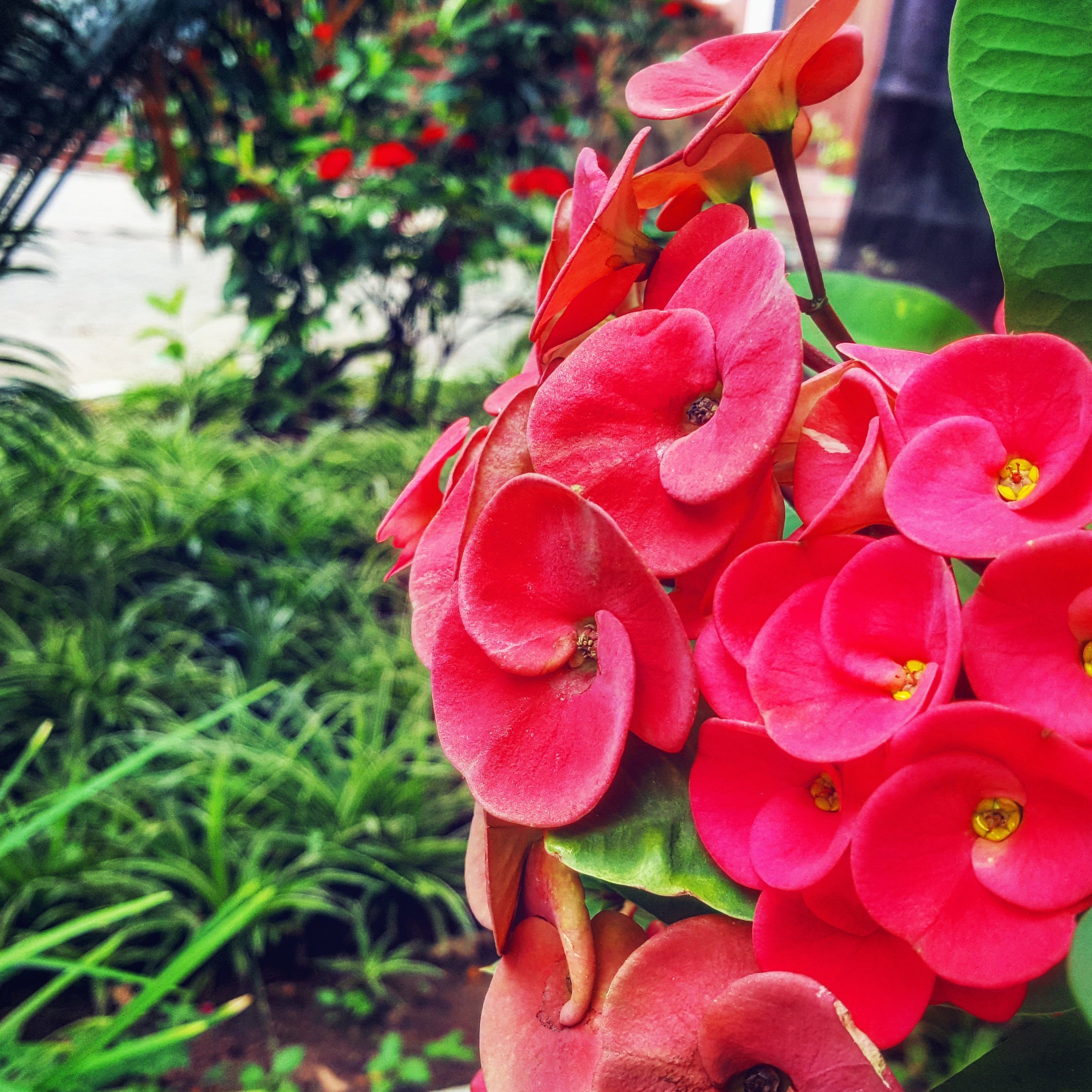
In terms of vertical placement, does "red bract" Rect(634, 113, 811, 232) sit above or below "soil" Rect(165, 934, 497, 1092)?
above

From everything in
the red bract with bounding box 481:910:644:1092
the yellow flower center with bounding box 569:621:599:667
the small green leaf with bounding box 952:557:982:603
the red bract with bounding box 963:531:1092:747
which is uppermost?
the red bract with bounding box 963:531:1092:747

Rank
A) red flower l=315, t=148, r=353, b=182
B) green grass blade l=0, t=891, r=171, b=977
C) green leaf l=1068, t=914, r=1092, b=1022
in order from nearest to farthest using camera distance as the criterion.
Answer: green leaf l=1068, t=914, r=1092, b=1022 < green grass blade l=0, t=891, r=171, b=977 < red flower l=315, t=148, r=353, b=182

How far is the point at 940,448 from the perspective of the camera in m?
0.21

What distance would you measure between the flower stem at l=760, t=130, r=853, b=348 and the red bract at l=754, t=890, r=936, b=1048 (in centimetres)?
17

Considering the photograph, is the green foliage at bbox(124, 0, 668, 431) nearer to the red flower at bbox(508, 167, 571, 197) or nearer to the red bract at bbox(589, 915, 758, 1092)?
the red flower at bbox(508, 167, 571, 197)

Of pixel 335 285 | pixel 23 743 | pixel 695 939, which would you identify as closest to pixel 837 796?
pixel 695 939

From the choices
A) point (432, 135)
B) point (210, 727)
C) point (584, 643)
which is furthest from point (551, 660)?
point (432, 135)

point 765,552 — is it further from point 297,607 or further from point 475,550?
point 297,607

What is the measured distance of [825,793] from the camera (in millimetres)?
223

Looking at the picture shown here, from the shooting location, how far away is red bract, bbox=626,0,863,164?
9.9 inches

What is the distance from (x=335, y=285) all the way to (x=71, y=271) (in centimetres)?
296

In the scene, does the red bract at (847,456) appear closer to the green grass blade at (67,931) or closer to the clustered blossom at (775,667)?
the clustered blossom at (775,667)

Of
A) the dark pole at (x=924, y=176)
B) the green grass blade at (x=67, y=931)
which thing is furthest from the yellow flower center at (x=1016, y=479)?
the dark pole at (x=924, y=176)

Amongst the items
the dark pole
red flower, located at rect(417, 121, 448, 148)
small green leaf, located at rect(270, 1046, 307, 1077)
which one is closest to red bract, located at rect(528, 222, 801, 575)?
the dark pole
